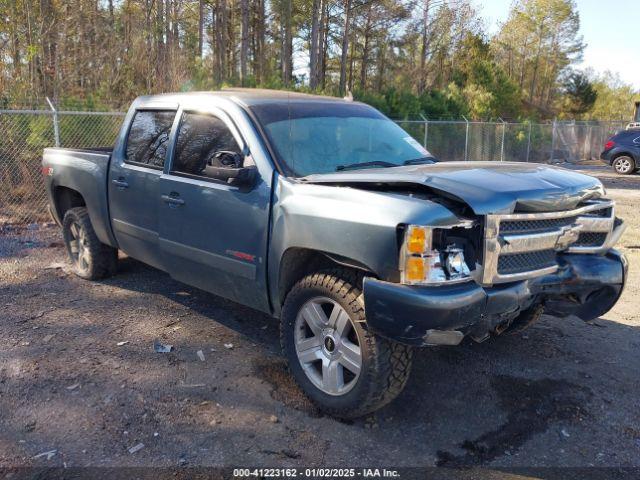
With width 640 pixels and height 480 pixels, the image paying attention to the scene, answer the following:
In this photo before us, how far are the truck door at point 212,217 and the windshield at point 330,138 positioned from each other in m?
0.27

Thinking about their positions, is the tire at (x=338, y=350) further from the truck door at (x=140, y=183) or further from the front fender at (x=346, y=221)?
the truck door at (x=140, y=183)

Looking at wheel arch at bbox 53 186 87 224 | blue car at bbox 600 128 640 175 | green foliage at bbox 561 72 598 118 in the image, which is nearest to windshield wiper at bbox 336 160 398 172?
wheel arch at bbox 53 186 87 224

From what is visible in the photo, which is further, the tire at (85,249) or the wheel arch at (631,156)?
the wheel arch at (631,156)

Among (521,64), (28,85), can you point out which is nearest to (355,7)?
(28,85)

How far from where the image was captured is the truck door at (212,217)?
12.3 ft

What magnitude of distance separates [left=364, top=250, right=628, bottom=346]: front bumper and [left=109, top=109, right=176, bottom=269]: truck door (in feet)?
8.00

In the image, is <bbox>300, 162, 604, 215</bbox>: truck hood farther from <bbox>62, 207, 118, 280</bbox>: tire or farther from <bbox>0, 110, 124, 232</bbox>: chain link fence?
<bbox>0, 110, 124, 232</bbox>: chain link fence

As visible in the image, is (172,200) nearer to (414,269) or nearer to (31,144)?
(414,269)

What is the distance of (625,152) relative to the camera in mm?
18594

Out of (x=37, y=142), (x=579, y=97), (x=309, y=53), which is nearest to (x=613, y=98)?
(x=579, y=97)

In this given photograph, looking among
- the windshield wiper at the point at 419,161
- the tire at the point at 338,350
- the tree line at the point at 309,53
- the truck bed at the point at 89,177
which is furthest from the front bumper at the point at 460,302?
the tree line at the point at 309,53

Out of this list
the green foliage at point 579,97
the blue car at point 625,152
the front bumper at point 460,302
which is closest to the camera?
the front bumper at point 460,302

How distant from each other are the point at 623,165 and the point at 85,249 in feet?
59.9

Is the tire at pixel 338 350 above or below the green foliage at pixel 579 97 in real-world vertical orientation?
below
